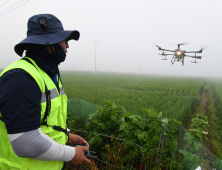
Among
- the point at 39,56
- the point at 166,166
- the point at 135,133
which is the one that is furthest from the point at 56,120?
the point at 166,166

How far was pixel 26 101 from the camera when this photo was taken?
33.0 inches

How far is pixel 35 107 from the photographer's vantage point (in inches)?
34.9

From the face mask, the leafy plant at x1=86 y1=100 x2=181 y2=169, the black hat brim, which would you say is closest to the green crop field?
the leafy plant at x1=86 y1=100 x2=181 y2=169

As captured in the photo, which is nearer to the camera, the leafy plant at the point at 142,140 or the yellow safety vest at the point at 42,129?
the yellow safety vest at the point at 42,129

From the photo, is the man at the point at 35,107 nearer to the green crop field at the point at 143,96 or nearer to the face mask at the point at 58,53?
the face mask at the point at 58,53

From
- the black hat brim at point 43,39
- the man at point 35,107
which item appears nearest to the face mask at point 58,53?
the man at point 35,107

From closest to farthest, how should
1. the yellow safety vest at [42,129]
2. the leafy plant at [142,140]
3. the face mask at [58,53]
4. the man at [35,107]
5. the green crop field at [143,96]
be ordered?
the man at [35,107] → the yellow safety vest at [42,129] → the face mask at [58,53] → the leafy plant at [142,140] → the green crop field at [143,96]

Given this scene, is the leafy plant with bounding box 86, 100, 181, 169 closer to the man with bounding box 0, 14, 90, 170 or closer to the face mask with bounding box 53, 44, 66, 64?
the man with bounding box 0, 14, 90, 170

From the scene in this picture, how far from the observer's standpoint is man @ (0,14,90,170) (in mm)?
827

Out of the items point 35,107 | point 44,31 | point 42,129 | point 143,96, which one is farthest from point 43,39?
point 143,96

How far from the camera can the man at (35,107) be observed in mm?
827

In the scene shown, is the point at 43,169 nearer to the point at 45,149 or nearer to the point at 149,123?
the point at 45,149

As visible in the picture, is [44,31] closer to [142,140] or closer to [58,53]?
[58,53]

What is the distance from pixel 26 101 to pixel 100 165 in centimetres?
200
